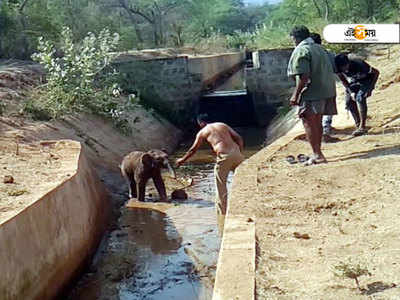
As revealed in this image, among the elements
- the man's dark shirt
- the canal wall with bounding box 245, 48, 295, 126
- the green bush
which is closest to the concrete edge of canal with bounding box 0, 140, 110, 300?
the man's dark shirt

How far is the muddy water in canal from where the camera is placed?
7766mm

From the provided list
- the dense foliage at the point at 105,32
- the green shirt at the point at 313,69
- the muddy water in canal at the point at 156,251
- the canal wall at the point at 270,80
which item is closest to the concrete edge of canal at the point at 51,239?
the muddy water in canal at the point at 156,251

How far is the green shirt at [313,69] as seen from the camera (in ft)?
27.1

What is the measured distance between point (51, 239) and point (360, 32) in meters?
4.16

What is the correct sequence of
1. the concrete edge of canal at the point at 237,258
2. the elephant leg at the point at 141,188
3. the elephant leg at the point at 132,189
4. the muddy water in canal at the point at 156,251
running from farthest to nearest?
the elephant leg at the point at 132,189
the elephant leg at the point at 141,188
the muddy water in canal at the point at 156,251
the concrete edge of canal at the point at 237,258

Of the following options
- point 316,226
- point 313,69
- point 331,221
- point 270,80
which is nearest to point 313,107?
point 313,69

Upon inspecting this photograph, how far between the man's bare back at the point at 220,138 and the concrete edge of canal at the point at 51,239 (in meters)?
2.10

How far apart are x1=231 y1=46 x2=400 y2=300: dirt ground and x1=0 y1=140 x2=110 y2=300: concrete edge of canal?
2.24 m

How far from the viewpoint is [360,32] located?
6.18 meters

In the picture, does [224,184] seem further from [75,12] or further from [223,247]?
[75,12]

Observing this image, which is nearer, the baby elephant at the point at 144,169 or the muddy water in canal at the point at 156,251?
the muddy water in canal at the point at 156,251

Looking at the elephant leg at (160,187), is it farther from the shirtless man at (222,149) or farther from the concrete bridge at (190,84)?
the concrete bridge at (190,84)

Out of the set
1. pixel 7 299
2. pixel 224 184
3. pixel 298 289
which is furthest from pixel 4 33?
pixel 298 289

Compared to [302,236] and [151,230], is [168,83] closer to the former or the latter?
[151,230]
